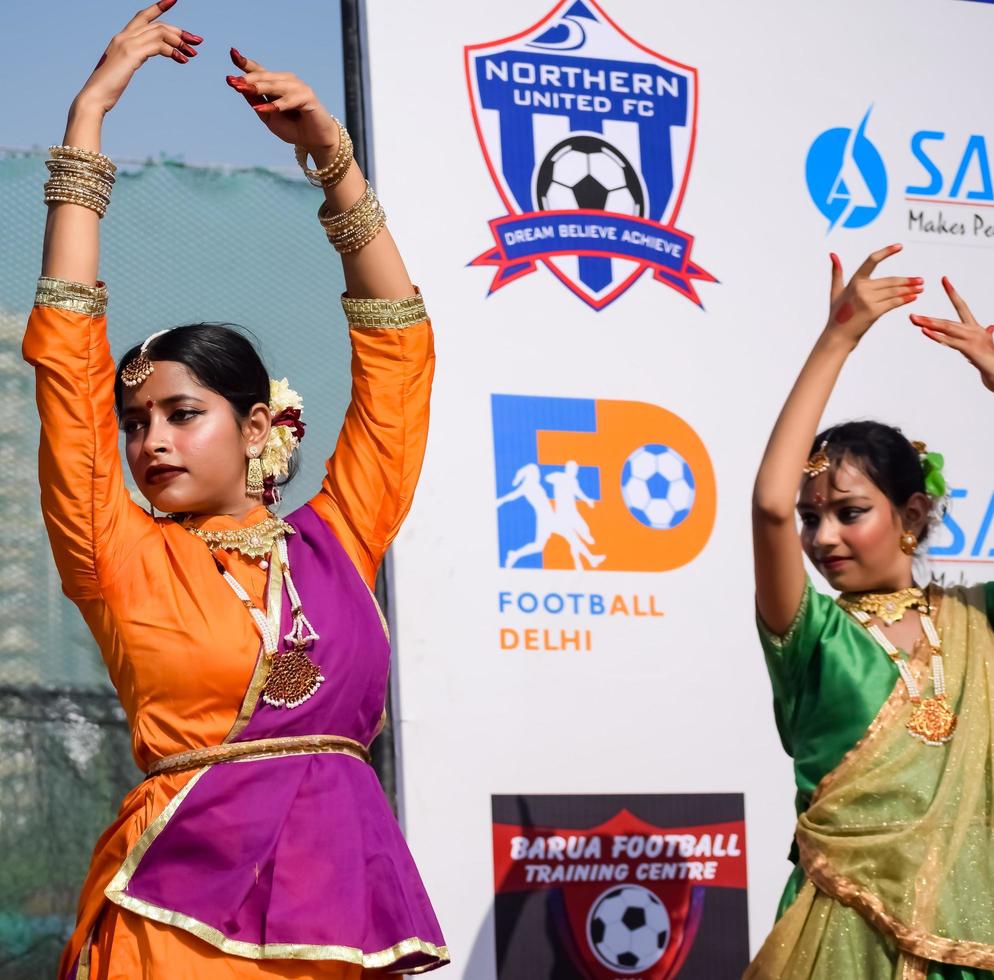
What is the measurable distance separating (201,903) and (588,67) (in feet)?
7.91

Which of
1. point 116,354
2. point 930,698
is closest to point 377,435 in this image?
point 930,698

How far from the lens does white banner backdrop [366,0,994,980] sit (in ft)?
11.6

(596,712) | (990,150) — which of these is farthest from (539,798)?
(990,150)

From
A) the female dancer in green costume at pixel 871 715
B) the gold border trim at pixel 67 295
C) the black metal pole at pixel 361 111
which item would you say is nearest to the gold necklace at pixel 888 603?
the female dancer in green costume at pixel 871 715

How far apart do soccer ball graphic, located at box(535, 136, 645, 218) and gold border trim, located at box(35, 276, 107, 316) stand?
5.77ft

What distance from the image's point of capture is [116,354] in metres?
3.53

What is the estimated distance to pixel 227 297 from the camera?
143 inches

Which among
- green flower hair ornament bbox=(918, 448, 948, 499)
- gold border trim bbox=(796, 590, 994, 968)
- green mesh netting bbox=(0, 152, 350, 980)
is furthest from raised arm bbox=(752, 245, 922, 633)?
green mesh netting bbox=(0, 152, 350, 980)

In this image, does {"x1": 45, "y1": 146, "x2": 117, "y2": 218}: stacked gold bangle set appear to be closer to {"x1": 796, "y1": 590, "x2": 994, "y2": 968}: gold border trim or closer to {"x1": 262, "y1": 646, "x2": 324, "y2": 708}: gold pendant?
{"x1": 262, "y1": 646, "x2": 324, "y2": 708}: gold pendant

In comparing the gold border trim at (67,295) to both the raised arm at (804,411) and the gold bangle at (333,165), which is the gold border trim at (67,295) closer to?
the gold bangle at (333,165)

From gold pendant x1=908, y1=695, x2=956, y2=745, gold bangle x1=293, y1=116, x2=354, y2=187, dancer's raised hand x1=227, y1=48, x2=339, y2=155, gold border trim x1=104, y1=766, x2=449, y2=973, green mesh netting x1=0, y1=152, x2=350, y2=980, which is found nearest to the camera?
gold border trim x1=104, y1=766, x2=449, y2=973

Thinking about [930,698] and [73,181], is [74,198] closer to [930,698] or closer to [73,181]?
[73,181]

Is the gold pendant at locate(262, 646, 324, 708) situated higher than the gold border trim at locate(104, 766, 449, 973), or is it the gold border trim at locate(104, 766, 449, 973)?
the gold pendant at locate(262, 646, 324, 708)

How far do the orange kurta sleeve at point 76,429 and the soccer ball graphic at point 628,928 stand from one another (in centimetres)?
169
